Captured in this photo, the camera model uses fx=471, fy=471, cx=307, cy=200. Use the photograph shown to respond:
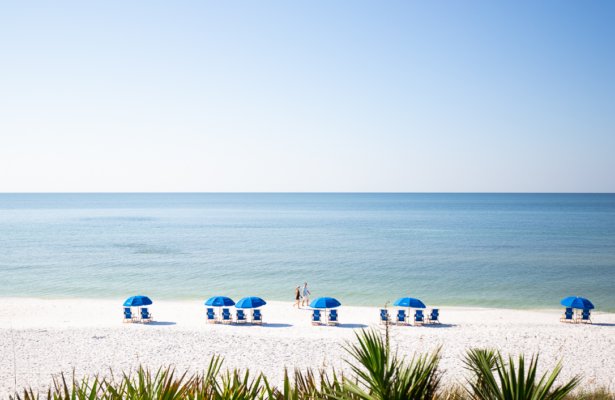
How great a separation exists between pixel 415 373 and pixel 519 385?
759 millimetres

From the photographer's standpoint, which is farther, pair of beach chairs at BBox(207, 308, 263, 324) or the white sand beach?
pair of beach chairs at BBox(207, 308, 263, 324)

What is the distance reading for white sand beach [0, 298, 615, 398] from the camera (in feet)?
43.7

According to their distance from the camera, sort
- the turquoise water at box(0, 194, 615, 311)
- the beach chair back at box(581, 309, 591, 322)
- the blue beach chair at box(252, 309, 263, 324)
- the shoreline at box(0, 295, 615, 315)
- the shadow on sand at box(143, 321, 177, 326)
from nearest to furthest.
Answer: the shadow on sand at box(143, 321, 177, 326), the blue beach chair at box(252, 309, 263, 324), the beach chair back at box(581, 309, 591, 322), the shoreline at box(0, 295, 615, 315), the turquoise water at box(0, 194, 615, 311)

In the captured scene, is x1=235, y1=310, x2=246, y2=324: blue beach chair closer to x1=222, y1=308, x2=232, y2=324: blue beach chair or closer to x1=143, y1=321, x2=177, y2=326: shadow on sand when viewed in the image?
x1=222, y1=308, x2=232, y2=324: blue beach chair

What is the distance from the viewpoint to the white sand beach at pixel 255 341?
1332 cm

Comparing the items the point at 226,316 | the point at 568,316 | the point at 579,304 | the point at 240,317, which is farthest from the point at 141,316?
the point at 568,316

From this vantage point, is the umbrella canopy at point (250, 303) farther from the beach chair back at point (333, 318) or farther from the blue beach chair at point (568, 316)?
the blue beach chair at point (568, 316)

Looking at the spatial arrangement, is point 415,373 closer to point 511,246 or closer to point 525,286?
point 525,286

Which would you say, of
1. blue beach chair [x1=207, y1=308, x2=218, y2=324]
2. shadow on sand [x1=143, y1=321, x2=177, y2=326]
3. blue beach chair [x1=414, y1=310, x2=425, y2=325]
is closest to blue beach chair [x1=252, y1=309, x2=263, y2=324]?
blue beach chair [x1=207, y1=308, x2=218, y2=324]

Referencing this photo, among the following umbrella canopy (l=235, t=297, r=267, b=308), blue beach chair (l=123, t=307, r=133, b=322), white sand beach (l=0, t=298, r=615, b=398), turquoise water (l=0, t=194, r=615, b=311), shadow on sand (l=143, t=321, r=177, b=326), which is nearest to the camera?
white sand beach (l=0, t=298, r=615, b=398)

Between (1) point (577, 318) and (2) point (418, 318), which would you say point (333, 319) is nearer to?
(2) point (418, 318)

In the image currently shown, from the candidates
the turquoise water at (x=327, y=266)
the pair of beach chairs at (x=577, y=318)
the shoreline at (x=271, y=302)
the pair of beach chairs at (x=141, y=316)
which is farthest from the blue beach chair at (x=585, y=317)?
the pair of beach chairs at (x=141, y=316)

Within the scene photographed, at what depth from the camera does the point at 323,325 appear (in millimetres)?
18734

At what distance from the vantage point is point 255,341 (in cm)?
1584
